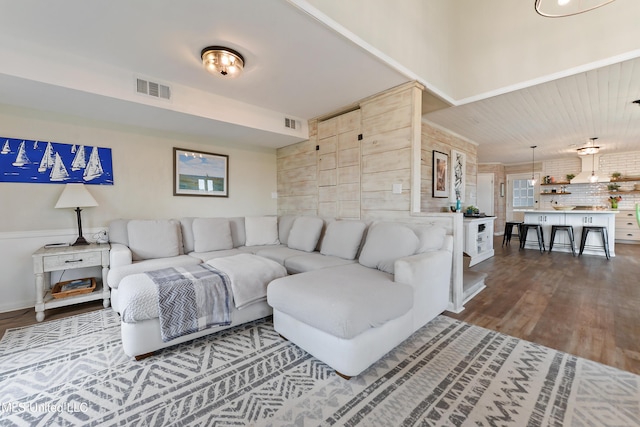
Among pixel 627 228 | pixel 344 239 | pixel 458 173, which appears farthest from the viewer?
pixel 627 228

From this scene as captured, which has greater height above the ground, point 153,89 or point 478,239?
point 153,89

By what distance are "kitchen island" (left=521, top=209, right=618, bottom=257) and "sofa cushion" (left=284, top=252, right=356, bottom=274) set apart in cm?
594

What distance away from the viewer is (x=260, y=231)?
12.8 ft

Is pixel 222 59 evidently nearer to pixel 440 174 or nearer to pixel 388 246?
pixel 388 246

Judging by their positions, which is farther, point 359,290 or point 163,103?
point 163,103

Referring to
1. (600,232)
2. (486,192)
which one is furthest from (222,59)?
(486,192)

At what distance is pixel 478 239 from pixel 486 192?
4309 mm

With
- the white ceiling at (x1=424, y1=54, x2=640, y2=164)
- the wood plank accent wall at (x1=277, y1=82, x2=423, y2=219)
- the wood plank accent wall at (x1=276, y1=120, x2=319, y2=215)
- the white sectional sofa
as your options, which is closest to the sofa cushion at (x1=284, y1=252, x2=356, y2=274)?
the white sectional sofa

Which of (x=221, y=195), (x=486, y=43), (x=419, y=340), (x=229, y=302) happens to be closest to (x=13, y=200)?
(x=221, y=195)

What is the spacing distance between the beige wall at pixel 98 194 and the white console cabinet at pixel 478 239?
13.0 ft

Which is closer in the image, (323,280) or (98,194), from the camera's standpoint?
(323,280)

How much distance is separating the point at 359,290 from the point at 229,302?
42.3 inches

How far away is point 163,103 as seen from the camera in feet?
9.21

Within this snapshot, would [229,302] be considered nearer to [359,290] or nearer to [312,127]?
[359,290]
